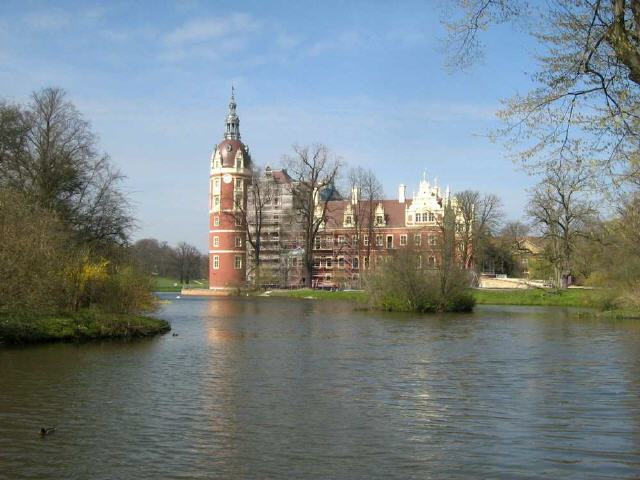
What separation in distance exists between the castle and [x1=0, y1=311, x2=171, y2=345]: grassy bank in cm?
5064

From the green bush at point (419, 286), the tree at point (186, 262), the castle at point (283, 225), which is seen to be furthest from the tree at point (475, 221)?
the tree at point (186, 262)

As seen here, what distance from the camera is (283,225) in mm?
80500

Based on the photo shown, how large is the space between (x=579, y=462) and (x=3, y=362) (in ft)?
44.5

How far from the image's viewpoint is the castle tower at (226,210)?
83.9m

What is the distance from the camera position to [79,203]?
35.4 m

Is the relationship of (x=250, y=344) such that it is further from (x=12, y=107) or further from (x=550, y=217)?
(x=550, y=217)

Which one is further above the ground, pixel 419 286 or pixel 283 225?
pixel 283 225

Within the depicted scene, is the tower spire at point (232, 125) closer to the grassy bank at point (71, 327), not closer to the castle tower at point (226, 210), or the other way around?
the castle tower at point (226, 210)

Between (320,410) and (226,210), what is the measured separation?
240ft

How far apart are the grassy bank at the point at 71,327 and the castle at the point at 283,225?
50644 millimetres

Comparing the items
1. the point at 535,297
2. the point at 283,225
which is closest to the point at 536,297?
the point at 535,297

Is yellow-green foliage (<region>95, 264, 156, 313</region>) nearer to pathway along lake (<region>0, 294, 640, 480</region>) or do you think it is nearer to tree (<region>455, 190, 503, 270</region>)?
pathway along lake (<region>0, 294, 640, 480</region>)

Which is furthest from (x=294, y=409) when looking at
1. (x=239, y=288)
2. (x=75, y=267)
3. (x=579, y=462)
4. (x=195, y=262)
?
(x=195, y=262)

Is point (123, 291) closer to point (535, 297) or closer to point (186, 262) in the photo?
point (535, 297)
